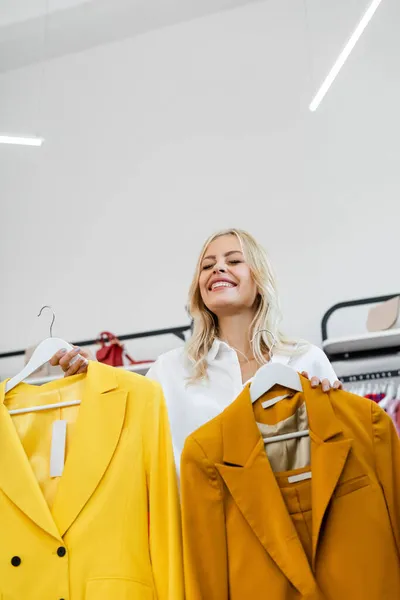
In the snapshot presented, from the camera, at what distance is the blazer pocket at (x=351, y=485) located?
5.67 ft

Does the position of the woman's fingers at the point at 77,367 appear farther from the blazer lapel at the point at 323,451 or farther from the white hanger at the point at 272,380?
the blazer lapel at the point at 323,451

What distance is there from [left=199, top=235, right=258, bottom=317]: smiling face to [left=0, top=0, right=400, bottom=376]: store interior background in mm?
1459

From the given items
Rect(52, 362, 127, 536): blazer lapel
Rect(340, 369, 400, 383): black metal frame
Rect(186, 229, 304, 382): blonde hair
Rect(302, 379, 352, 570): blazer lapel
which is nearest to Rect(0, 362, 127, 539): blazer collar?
Rect(52, 362, 127, 536): blazer lapel

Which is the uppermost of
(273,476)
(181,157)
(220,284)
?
(181,157)

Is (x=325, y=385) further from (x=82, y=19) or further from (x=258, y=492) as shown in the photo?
(x=82, y=19)

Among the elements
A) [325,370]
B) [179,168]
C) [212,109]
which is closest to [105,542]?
[325,370]

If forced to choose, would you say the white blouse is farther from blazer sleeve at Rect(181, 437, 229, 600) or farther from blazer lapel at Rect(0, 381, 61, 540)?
blazer lapel at Rect(0, 381, 61, 540)

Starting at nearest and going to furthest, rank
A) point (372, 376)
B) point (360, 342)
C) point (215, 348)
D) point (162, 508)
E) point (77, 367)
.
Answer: point (162, 508) → point (77, 367) → point (215, 348) → point (360, 342) → point (372, 376)

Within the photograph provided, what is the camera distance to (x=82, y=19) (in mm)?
4656

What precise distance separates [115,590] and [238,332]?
1.07 metres

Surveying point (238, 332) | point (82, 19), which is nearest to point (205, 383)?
point (238, 332)

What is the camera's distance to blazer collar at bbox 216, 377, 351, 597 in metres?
1.63

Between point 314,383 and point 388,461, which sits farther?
point 314,383

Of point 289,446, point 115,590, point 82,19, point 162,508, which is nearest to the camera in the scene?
point 115,590
